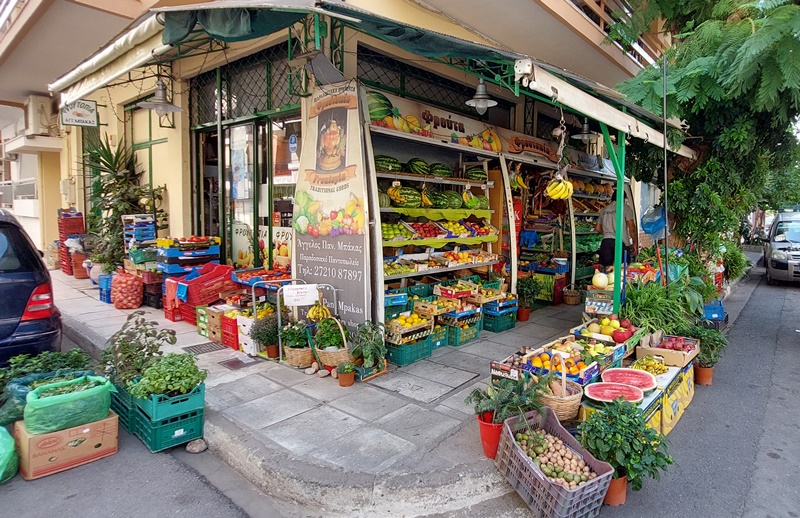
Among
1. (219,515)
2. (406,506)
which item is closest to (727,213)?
(406,506)

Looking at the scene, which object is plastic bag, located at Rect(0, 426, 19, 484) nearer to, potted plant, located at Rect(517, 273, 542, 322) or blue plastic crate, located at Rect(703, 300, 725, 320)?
potted plant, located at Rect(517, 273, 542, 322)

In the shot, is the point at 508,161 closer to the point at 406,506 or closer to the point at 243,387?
the point at 243,387

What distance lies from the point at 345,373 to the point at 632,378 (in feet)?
9.58

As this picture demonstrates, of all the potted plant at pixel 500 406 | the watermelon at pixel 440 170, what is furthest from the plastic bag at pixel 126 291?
the potted plant at pixel 500 406

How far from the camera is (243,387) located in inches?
202

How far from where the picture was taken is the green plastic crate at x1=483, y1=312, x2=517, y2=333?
25.0 ft

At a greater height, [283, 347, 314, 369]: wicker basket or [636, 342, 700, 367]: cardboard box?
[636, 342, 700, 367]: cardboard box

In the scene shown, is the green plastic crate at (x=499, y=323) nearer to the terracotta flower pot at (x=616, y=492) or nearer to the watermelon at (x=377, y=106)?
the watermelon at (x=377, y=106)

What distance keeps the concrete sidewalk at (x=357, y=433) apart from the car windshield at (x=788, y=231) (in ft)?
39.9

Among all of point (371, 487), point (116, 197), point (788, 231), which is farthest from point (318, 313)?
point (788, 231)

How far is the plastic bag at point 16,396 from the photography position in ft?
12.5

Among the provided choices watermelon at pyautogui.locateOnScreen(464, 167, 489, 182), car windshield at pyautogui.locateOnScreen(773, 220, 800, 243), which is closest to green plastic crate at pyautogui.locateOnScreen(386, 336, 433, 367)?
watermelon at pyautogui.locateOnScreen(464, 167, 489, 182)

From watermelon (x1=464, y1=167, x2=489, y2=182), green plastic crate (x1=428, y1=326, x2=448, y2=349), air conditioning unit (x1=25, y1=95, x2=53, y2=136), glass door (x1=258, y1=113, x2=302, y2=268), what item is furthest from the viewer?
air conditioning unit (x1=25, y1=95, x2=53, y2=136)

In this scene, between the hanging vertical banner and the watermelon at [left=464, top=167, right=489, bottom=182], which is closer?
the hanging vertical banner
